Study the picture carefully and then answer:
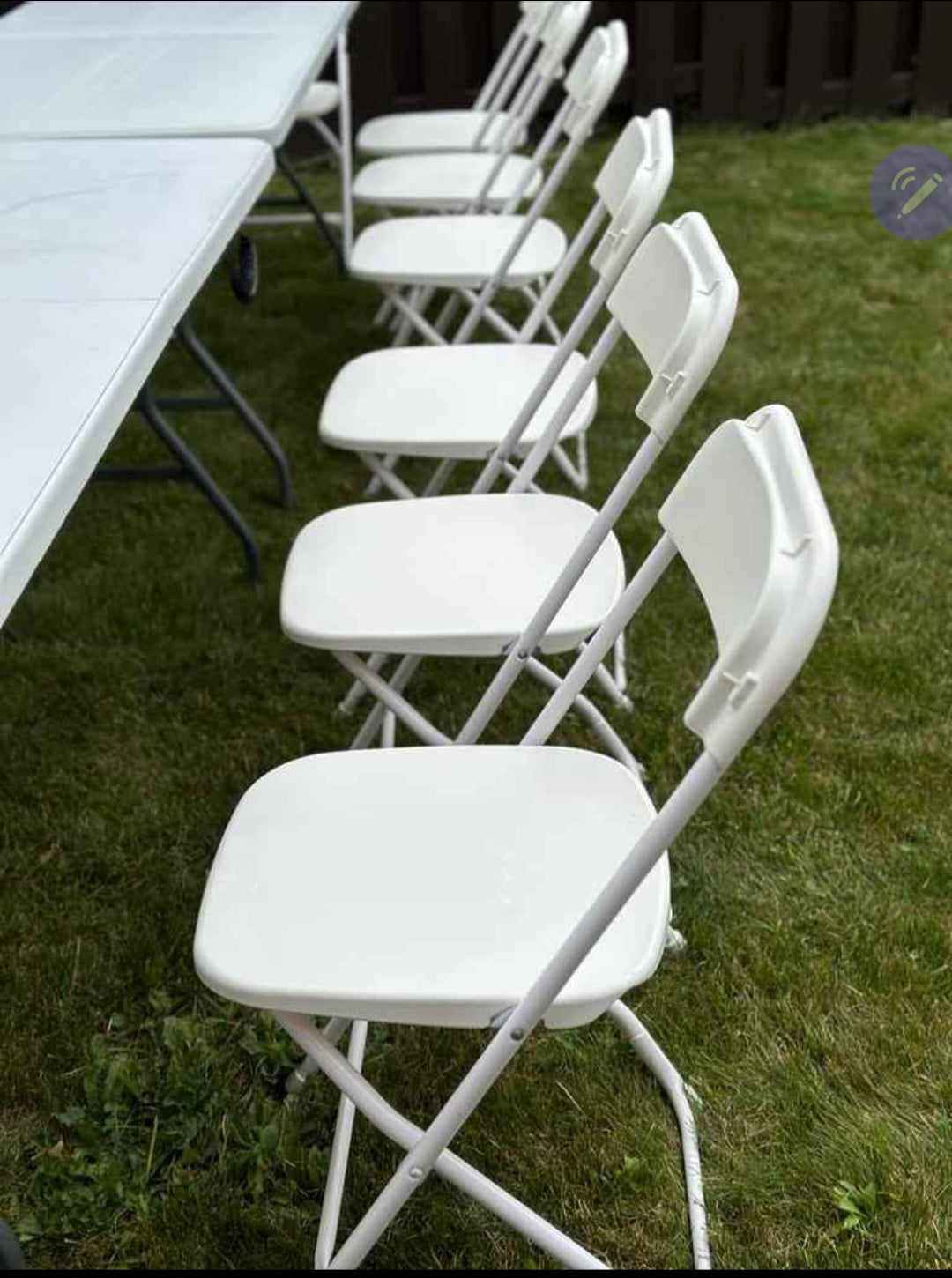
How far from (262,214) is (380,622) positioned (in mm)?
3799

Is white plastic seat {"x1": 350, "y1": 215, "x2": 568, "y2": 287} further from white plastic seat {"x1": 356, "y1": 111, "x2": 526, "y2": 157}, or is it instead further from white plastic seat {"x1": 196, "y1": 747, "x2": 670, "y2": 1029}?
white plastic seat {"x1": 196, "y1": 747, "x2": 670, "y2": 1029}

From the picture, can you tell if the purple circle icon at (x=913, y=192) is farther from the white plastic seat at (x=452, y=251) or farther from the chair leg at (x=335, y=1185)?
the chair leg at (x=335, y=1185)

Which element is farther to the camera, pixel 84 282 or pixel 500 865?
pixel 84 282

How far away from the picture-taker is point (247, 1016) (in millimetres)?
2160

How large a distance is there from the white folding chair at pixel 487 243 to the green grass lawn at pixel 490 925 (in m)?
0.51

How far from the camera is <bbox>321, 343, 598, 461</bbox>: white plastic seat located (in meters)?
2.62

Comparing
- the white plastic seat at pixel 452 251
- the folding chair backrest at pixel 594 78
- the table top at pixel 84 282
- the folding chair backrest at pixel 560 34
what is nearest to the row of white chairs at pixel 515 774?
the table top at pixel 84 282

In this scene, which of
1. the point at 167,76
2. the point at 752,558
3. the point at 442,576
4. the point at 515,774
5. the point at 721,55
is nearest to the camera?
the point at 752,558

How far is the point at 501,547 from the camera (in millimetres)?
2275

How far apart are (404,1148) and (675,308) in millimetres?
1111

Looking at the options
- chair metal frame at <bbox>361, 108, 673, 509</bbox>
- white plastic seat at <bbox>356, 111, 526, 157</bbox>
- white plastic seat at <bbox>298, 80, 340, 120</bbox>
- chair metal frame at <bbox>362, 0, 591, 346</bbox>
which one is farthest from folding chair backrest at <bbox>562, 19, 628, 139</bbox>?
white plastic seat at <bbox>298, 80, 340, 120</bbox>

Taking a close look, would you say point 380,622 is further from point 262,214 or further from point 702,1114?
point 262,214

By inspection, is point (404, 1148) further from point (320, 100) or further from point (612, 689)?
point (320, 100)

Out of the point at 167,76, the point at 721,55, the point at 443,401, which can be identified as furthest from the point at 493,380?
the point at 721,55
